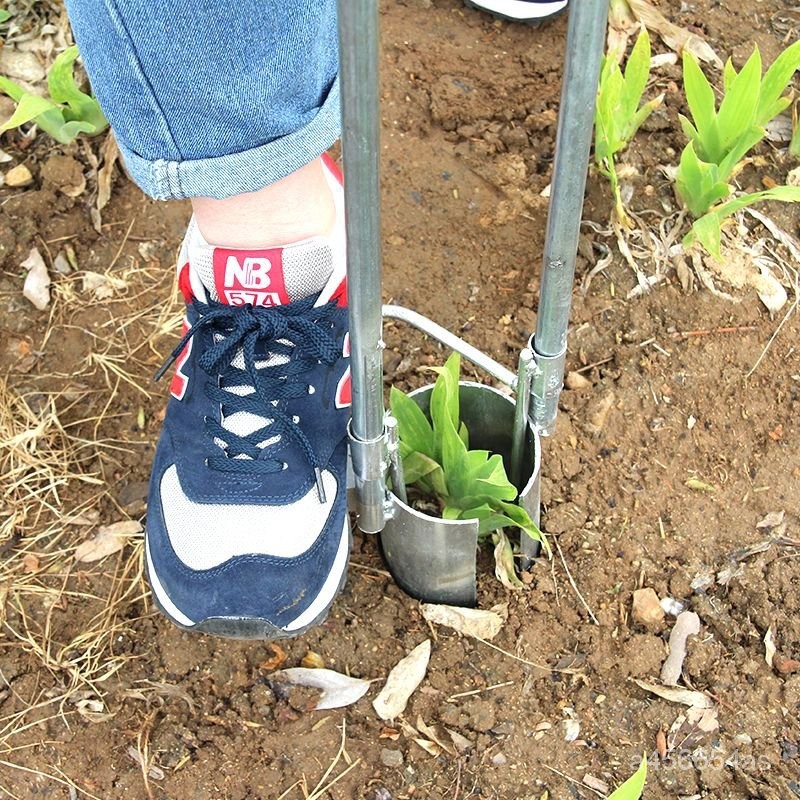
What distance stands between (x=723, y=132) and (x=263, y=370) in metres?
0.81

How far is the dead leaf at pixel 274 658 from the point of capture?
132 centimetres

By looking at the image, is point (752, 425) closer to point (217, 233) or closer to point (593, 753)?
point (593, 753)

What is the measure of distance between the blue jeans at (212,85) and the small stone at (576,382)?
603 millimetres

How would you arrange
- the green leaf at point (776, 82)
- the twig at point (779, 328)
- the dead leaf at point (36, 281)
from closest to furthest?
the green leaf at point (776, 82) → the twig at point (779, 328) → the dead leaf at point (36, 281)

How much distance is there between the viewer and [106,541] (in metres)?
1.44

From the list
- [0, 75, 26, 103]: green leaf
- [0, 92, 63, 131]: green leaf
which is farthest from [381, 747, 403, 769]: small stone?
[0, 75, 26, 103]: green leaf

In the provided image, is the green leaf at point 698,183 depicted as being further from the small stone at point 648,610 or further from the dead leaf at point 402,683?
the dead leaf at point 402,683

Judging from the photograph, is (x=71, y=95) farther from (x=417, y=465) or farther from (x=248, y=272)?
(x=417, y=465)

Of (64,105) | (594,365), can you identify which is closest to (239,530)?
(594,365)

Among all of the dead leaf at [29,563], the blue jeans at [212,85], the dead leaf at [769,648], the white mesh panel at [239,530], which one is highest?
the blue jeans at [212,85]

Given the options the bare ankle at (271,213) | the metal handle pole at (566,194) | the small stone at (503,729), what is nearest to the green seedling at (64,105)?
the bare ankle at (271,213)

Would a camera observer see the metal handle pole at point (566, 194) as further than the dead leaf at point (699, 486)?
No

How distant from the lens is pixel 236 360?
122cm

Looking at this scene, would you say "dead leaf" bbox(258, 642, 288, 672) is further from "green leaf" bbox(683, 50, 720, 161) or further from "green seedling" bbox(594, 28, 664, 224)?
"green leaf" bbox(683, 50, 720, 161)
